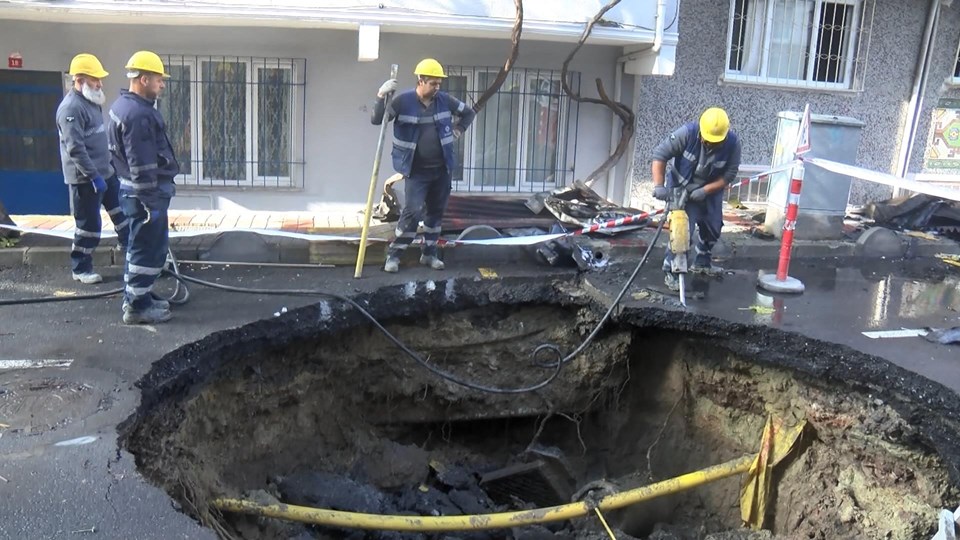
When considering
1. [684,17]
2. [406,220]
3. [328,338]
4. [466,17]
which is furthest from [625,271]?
[684,17]

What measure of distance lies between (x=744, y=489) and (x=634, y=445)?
128 cm

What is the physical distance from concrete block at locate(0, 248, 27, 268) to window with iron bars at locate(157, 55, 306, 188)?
2.79 metres

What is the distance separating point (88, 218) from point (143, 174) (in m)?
1.62

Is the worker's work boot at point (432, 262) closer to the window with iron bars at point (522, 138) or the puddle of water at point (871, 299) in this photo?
the puddle of water at point (871, 299)

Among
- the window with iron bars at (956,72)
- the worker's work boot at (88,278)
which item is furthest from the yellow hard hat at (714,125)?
the window with iron bars at (956,72)

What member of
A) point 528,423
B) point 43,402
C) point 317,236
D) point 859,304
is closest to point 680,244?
point 859,304

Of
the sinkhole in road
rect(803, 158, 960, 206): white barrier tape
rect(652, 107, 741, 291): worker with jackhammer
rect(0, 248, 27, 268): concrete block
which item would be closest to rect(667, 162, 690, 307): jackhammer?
rect(652, 107, 741, 291): worker with jackhammer

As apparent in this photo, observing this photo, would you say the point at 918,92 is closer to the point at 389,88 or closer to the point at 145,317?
the point at 389,88

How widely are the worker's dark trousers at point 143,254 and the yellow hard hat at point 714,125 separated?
4438mm

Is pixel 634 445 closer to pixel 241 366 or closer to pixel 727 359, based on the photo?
pixel 727 359

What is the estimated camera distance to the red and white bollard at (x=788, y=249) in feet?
22.5

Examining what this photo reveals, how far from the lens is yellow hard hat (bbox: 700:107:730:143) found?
6602 millimetres

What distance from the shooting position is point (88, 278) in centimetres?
670

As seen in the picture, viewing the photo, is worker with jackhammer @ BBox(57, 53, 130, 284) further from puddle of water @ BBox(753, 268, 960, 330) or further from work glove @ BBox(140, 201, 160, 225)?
A: puddle of water @ BBox(753, 268, 960, 330)
